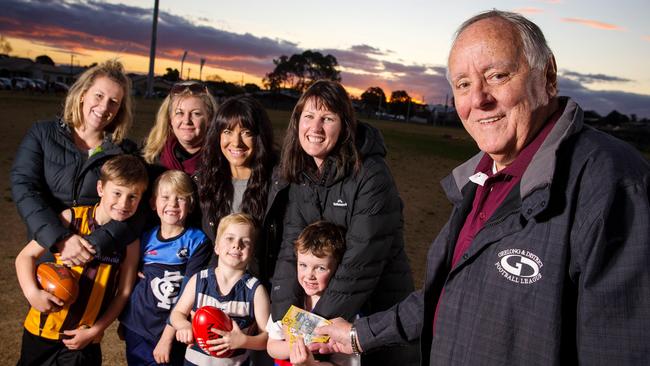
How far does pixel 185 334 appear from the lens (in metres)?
3.37

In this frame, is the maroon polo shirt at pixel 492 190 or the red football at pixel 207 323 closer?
the maroon polo shirt at pixel 492 190

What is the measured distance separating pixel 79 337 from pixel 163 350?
0.58 m

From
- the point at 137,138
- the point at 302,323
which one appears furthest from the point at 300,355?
the point at 137,138

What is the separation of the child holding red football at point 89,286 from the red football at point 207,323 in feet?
2.68

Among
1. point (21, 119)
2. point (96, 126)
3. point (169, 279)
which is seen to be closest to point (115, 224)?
point (169, 279)

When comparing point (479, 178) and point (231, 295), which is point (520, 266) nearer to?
point (479, 178)

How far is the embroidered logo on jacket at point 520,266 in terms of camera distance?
1.72m

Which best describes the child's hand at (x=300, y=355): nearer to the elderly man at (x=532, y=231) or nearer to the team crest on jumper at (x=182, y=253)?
the elderly man at (x=532, y=231)

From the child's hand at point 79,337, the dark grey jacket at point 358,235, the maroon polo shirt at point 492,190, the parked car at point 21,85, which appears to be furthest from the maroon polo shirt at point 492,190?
the parked car at point 21,85

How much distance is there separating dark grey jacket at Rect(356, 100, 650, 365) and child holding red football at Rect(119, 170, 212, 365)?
2167 millimetres

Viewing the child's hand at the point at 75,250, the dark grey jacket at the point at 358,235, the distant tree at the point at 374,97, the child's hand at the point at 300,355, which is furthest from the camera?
the distant tree at the point at 374,97

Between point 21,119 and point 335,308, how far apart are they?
23582 millimetres

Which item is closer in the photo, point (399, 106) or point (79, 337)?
point (79, 337)

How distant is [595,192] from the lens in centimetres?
163
